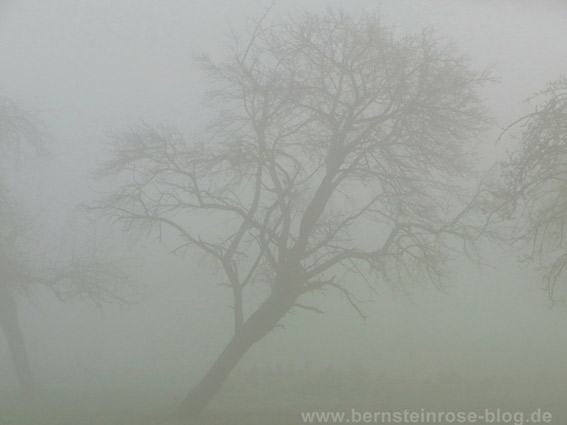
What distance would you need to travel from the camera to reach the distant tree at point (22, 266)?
15172 millimetres

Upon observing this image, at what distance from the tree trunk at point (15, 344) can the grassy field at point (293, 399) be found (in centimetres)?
36

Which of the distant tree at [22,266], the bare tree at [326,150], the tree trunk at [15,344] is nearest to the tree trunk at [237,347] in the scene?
the bare tree at [326,150]

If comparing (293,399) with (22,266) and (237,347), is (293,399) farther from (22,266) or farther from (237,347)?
(22,266)

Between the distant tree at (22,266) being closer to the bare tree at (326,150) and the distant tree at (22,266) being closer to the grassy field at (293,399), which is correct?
the grassy field at (293,399)

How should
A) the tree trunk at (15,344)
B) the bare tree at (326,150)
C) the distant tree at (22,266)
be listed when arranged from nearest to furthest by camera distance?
the bare tree at (326,150) < the distant tree at (22,266) < the tree trunk at (15,344)

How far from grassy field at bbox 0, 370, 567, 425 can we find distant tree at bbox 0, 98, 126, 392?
5.09ft

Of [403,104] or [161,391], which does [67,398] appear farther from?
[403,104]

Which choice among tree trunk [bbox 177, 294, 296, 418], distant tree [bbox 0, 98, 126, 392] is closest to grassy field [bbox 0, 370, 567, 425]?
tree trunk [bbox 177, 294, 296, 418]

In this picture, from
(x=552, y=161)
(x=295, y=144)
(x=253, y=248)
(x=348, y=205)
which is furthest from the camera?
(x=253, y=248)

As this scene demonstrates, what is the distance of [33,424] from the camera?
1122 cm

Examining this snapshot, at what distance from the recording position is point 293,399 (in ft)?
42.9

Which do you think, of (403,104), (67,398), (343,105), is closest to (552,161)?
(403,104)

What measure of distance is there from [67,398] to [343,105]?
8.86 meters

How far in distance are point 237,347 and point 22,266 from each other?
6228mm
